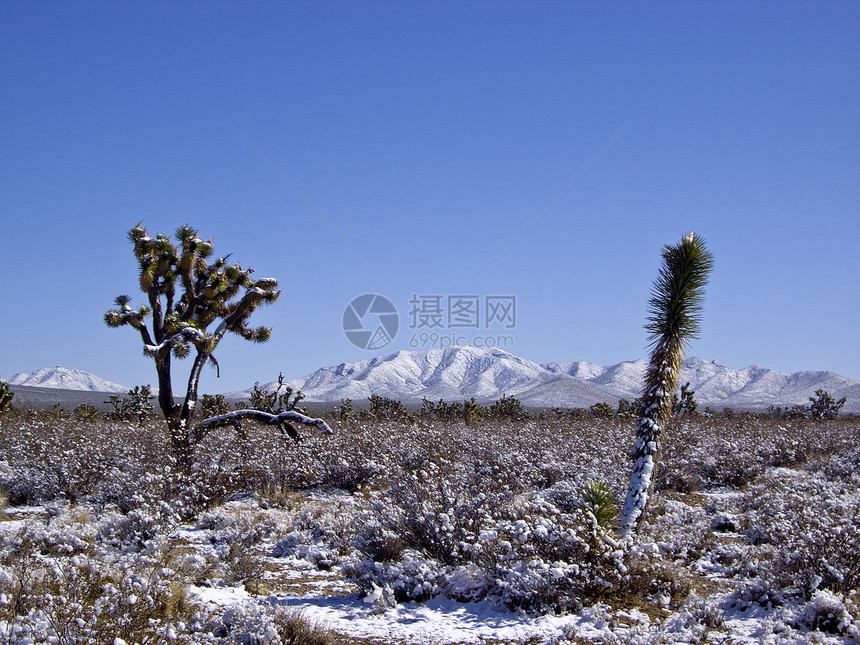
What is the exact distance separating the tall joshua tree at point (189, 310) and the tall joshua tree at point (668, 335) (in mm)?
7818

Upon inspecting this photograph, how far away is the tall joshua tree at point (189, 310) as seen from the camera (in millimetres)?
13047

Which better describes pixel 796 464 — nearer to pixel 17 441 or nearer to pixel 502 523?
pixel 502 523

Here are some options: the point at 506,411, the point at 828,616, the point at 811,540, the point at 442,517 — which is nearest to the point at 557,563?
the point at 442,517

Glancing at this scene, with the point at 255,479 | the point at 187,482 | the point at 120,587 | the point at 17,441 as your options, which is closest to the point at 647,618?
the point at 120,587

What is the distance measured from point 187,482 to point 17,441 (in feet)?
15.8

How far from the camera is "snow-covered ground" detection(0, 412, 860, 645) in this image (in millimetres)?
5043

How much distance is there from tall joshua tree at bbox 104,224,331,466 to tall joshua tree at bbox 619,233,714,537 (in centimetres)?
782

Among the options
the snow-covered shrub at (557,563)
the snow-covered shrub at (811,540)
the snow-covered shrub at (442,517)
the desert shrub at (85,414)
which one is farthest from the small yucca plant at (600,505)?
the desert shrub at (85,414)

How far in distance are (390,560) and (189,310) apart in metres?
8.75

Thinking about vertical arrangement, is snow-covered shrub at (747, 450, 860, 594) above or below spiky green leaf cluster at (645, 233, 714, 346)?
below

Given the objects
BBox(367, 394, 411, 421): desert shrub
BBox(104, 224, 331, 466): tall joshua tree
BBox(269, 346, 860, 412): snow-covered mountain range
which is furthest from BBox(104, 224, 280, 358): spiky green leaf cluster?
BBox(269, 346, 860, 412): snow-covered mountain range

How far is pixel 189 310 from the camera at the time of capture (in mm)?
14055

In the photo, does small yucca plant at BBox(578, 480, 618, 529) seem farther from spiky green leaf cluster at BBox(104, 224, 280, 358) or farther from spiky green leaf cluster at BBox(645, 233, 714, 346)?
spiky green leaf cluster at BBox(104, 224, 280, 358)

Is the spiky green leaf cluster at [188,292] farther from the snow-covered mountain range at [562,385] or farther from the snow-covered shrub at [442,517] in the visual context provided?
the snow-covered mountain range at [562,385]
